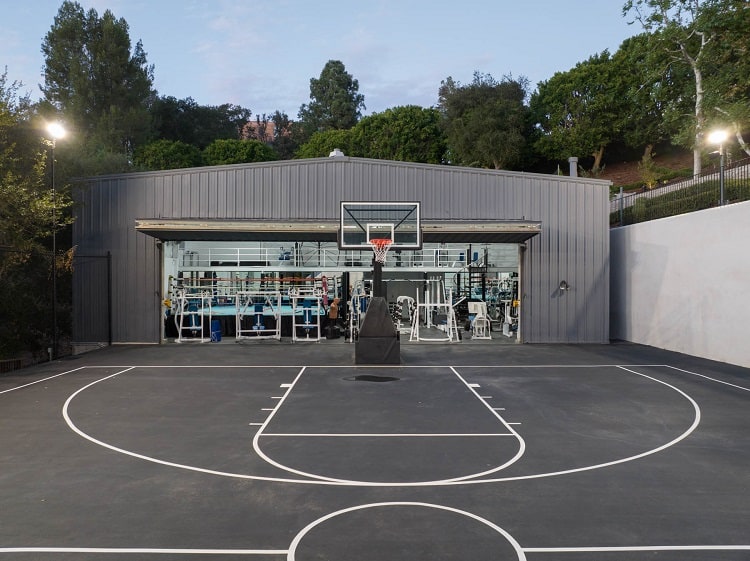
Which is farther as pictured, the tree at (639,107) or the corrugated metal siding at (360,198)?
the tree at (639,107)

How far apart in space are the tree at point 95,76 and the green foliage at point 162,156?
62.9 inches

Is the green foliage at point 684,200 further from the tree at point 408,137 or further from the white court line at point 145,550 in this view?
the tree at point 408,137

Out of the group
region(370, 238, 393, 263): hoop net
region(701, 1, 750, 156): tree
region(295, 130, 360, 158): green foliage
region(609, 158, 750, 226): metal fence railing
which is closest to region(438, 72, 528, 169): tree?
region(295, 130, 360, 158): green foliage

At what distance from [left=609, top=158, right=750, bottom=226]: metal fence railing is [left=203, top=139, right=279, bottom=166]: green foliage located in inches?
1428

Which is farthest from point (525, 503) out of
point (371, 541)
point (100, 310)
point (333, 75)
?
point (333, 75)

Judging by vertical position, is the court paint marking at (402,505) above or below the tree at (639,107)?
below

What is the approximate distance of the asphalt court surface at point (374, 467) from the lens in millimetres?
4340

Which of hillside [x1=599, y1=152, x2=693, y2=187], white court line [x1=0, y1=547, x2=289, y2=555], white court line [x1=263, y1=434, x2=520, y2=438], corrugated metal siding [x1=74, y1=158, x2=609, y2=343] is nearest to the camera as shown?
white court line [x1=0, y1=547, x2=289, y2=555]

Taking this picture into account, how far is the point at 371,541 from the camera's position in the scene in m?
4.30

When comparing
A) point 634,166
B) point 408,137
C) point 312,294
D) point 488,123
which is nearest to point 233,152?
point 408,137

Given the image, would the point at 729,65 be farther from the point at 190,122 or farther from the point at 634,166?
the point at 190,122

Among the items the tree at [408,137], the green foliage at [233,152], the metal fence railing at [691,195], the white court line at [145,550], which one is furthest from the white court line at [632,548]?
the green foliage at [233,152]

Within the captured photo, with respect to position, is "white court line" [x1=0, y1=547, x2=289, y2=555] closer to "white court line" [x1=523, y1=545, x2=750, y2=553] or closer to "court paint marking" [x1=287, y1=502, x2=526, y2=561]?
"court paint marking" [x1=287, y1=502, x2=526, y2=561]

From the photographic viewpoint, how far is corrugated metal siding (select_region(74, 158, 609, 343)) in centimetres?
1731
